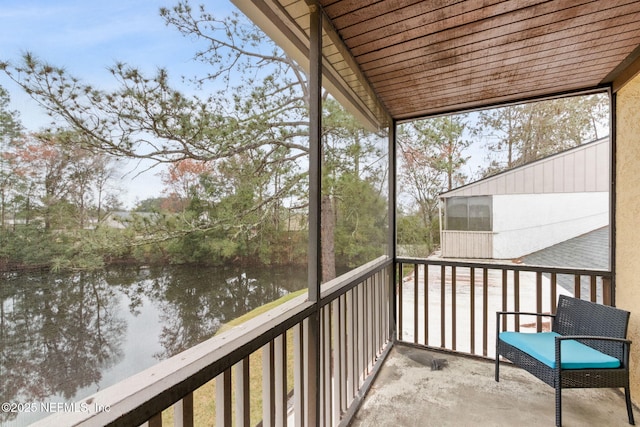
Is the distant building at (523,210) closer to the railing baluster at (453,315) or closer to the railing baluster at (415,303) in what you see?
the railing baluster at (453,315)

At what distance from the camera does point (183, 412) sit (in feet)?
2.98

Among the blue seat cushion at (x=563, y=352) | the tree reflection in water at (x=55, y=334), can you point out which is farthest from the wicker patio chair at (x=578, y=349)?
the tree reflection in water at (x=55, y=334)

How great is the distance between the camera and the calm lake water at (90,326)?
564 millimetres

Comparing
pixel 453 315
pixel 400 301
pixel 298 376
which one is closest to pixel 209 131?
pixel 298 376

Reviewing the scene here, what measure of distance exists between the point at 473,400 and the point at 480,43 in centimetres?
277

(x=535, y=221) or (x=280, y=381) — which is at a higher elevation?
(x=535, y=221)

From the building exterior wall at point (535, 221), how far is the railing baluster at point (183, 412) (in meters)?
3.61

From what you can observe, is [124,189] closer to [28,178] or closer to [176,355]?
[28,178]

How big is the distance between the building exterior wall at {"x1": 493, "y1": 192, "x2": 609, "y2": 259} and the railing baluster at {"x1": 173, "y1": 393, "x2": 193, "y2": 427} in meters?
3.61

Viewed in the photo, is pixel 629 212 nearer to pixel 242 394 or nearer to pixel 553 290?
pixel 553 290

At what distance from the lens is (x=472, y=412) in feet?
7.42

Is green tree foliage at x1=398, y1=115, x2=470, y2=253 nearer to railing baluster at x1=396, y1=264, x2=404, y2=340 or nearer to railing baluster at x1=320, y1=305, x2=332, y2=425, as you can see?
railing baluster at x1=396, y1=264, x2=404, y2=340

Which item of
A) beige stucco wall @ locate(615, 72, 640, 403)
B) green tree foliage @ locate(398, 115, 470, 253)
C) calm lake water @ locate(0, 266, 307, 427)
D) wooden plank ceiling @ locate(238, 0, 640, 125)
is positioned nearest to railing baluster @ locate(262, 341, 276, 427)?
calm lake water @ locate(0, 266, 307, 427)

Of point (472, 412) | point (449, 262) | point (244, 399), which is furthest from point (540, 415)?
point (244, 399)
